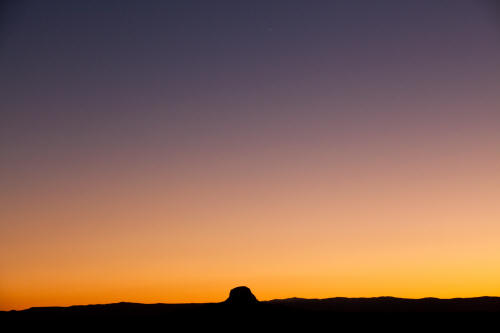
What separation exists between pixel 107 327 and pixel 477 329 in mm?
45156

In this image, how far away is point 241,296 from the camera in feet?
228

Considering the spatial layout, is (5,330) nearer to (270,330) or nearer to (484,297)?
(270,330)

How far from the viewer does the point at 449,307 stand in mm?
125250

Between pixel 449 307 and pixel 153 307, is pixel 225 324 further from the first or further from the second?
pixel 449 307

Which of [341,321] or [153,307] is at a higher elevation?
[153,307]

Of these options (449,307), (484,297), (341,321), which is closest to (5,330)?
(341,321)

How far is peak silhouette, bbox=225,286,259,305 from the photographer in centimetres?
6912

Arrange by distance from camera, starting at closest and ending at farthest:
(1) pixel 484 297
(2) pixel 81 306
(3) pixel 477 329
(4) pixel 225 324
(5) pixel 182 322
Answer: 1. (3) pixel 477 329
2. (4) pixel 225 324
3. (5) pixel 182 322
4. (2) pixel 81 306
5. (1) pixel 484 297

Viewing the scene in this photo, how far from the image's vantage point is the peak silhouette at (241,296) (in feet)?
227

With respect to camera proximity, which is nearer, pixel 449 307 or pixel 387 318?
pixel 387 318

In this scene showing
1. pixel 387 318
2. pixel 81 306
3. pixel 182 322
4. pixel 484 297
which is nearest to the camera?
pixel 182 322

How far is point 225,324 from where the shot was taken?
211ft

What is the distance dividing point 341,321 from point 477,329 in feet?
52.3

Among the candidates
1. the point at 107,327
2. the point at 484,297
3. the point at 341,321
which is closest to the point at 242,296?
the point at 341,321
